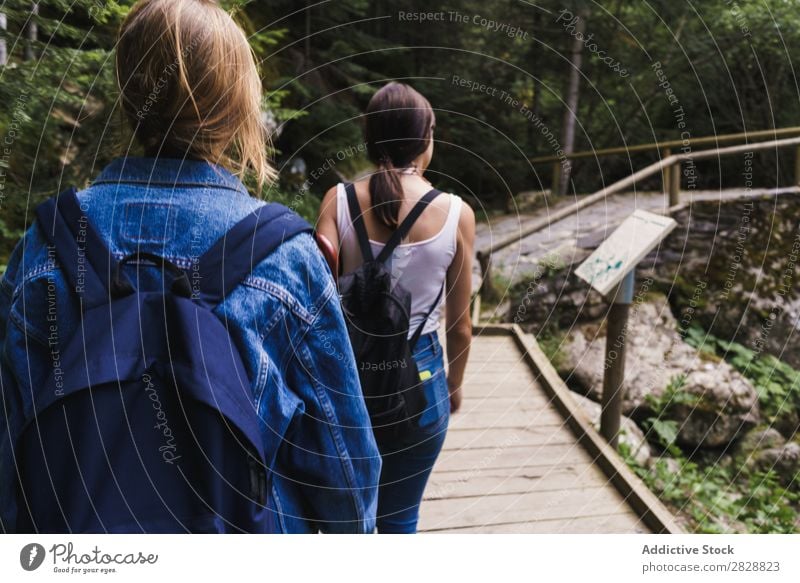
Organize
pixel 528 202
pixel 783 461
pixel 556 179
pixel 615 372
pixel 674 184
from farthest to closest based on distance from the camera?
pixel 556 179
pixel 528 202
pixel 674 184
pixel 783 461
pixel 615 372

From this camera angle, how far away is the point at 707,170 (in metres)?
8.23

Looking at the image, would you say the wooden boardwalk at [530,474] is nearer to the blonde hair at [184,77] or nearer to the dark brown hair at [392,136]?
the dark brown hair at [392,136]

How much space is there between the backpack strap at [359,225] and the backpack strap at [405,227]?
1.0 inches

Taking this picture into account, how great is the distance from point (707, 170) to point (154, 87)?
29.1ft

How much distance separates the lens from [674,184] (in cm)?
566

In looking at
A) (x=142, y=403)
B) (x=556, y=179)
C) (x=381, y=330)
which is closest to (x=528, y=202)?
(x=556, y=179)

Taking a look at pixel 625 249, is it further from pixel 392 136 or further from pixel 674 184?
pixel 674 184

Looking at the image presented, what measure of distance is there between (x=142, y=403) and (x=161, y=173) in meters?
0.27

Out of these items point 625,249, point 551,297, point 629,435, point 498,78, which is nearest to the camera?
point 625,249

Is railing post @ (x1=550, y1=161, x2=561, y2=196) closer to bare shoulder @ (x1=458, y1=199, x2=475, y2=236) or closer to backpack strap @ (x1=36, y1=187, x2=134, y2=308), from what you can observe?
bare shoulder @ (x1=458, y1=199, x2=475, y2=236)

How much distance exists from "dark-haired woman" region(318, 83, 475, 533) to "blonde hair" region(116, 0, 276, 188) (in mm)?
435

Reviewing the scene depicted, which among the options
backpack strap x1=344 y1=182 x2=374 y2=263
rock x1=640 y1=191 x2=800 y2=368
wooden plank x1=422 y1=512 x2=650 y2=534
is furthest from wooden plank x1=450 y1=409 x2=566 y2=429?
rock x1=640 y1=191 x2=800 y2=368

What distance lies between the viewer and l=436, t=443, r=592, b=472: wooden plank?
2178 mm
